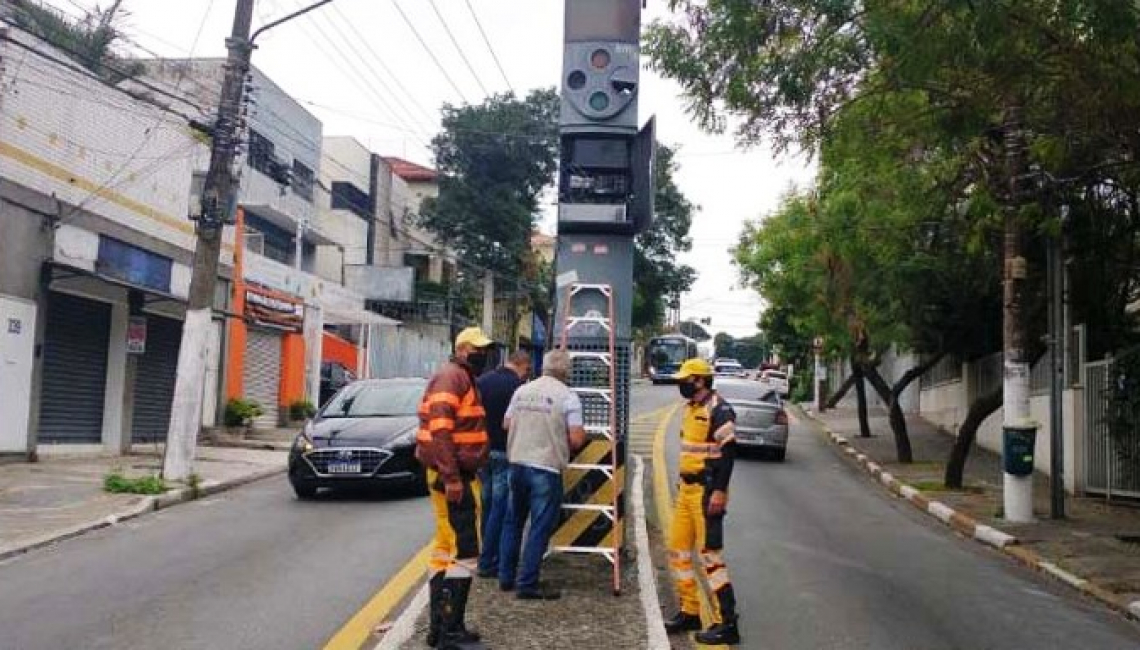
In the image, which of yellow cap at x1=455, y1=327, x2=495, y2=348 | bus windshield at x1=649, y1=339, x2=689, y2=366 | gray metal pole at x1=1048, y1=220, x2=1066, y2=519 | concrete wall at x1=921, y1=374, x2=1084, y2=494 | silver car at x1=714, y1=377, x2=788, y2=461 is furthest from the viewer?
bus windshield at x1=649, y1=339, x2=689, y2=366

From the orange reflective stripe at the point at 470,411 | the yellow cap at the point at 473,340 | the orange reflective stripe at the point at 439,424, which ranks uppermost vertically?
the yellow cap at the point at 473,340

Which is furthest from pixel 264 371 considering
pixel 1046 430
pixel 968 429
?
pixel 1046 430

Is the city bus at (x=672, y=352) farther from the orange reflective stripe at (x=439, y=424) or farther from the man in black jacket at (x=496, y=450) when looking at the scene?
the orange reflective stripe at (x=439, y=424)

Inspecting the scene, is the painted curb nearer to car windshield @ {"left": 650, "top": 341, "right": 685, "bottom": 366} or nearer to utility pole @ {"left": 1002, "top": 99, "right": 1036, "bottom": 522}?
utility pole @ {"left": 1002, "top": 99, "right": 1036, "bottom": 522}

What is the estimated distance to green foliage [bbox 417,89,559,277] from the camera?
44938 mm

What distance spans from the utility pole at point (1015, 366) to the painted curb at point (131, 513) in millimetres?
9927

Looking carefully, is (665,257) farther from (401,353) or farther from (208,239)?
(208,239)

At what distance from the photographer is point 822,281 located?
20953mm

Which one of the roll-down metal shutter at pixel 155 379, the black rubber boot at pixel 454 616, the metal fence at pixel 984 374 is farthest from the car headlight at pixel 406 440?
the metal fence at pixel 984 374

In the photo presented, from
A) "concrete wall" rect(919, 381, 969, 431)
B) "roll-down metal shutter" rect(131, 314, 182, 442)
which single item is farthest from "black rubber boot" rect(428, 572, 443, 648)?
"concrete wall" rect(919, 381, 969, 431)

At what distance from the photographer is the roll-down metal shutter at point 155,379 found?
2084 centimetres

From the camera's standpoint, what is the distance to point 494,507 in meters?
8.37

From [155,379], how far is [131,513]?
382 inches

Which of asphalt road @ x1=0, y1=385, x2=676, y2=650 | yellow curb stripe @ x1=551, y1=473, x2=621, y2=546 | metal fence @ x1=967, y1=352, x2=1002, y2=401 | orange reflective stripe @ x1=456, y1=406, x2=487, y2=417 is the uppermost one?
metal fence @ x1=967, y1=352, x2=1002, y2=401
